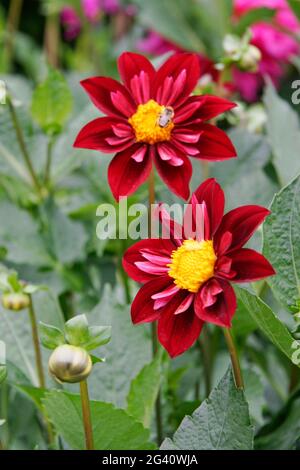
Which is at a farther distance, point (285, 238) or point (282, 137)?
point (282, 137)

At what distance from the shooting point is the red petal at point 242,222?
42 cm

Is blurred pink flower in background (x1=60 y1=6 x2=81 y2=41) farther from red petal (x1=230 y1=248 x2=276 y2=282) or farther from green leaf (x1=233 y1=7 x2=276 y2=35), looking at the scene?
red petal (x1=230 y1=248 x2=276 y2=282)

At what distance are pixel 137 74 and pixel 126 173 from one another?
0.22 feet

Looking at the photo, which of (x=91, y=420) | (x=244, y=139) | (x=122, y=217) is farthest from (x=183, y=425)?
(x=244, y=139)

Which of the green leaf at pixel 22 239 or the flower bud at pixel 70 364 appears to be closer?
the flower bud at pixel 70 364

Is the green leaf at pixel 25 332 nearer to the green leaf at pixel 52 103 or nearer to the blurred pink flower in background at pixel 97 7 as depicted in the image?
the green leaf at pixel 52 103

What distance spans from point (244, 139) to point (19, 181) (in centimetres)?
20

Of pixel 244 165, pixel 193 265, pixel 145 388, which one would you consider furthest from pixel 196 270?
pixel 244 165

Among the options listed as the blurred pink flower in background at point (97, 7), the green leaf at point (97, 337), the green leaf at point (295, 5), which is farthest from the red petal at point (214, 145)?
the blurred pink flower in background at point (97, 7)

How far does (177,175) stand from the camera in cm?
49

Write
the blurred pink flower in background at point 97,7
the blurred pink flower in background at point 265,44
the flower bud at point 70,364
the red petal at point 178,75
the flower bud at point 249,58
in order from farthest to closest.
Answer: the blurred pink flower in background at point 97,7 → the blurred pink flower in background at point 265,44 → the flower bud at point 249,58 → the red petal at point 178,75 → the flower bud at point 70,364

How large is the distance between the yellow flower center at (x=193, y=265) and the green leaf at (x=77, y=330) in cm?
5

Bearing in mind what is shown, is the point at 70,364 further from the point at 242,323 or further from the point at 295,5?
the point at 295,5
